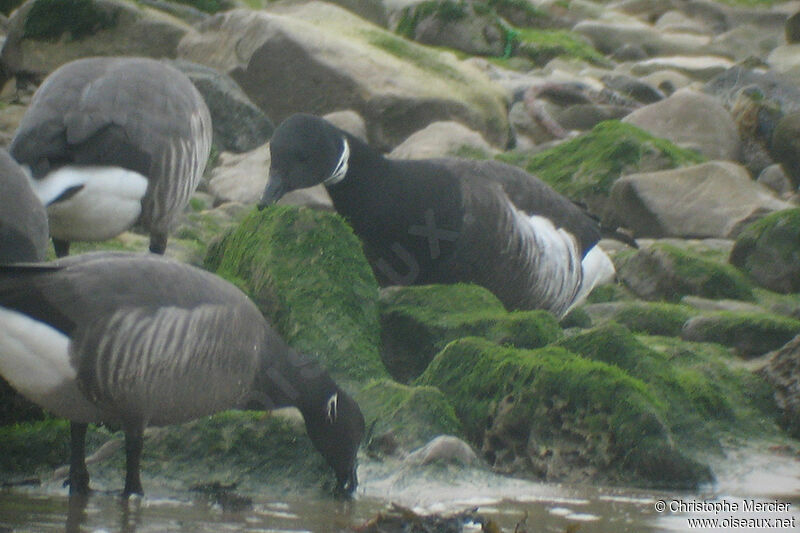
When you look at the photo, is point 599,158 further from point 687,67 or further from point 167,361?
point 687,67

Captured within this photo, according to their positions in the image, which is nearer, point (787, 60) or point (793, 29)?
point (787, 60)

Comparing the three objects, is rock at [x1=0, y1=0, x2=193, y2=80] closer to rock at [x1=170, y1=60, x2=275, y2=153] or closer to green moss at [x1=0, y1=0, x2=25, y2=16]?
rock at [x1=170, y1=60, x2=275, y2=153]

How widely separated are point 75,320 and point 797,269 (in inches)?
269

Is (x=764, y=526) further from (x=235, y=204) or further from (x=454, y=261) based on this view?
(x=235, y=204)

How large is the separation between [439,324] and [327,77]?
6.54 m

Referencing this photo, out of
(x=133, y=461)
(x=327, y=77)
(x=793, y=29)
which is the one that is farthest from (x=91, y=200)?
(x=793, y=29)

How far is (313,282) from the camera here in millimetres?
7242

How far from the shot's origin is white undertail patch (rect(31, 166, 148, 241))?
711 cm

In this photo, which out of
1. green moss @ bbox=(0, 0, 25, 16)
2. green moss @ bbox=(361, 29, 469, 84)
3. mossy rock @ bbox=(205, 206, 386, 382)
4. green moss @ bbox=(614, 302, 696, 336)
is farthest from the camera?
green moss @ bbox=(0, 0, 25, 16)

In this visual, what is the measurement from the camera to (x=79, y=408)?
5.26 meters

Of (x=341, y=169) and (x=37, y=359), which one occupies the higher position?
(x=37, y=359)

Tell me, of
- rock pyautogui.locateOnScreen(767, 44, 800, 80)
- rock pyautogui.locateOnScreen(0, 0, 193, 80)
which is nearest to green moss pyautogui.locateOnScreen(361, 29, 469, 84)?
rock pyautogui.locateOnScreen(0, 0, 193, 80)

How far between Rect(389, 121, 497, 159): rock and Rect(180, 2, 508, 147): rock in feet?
3.42

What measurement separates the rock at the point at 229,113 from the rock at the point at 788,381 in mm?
6569
